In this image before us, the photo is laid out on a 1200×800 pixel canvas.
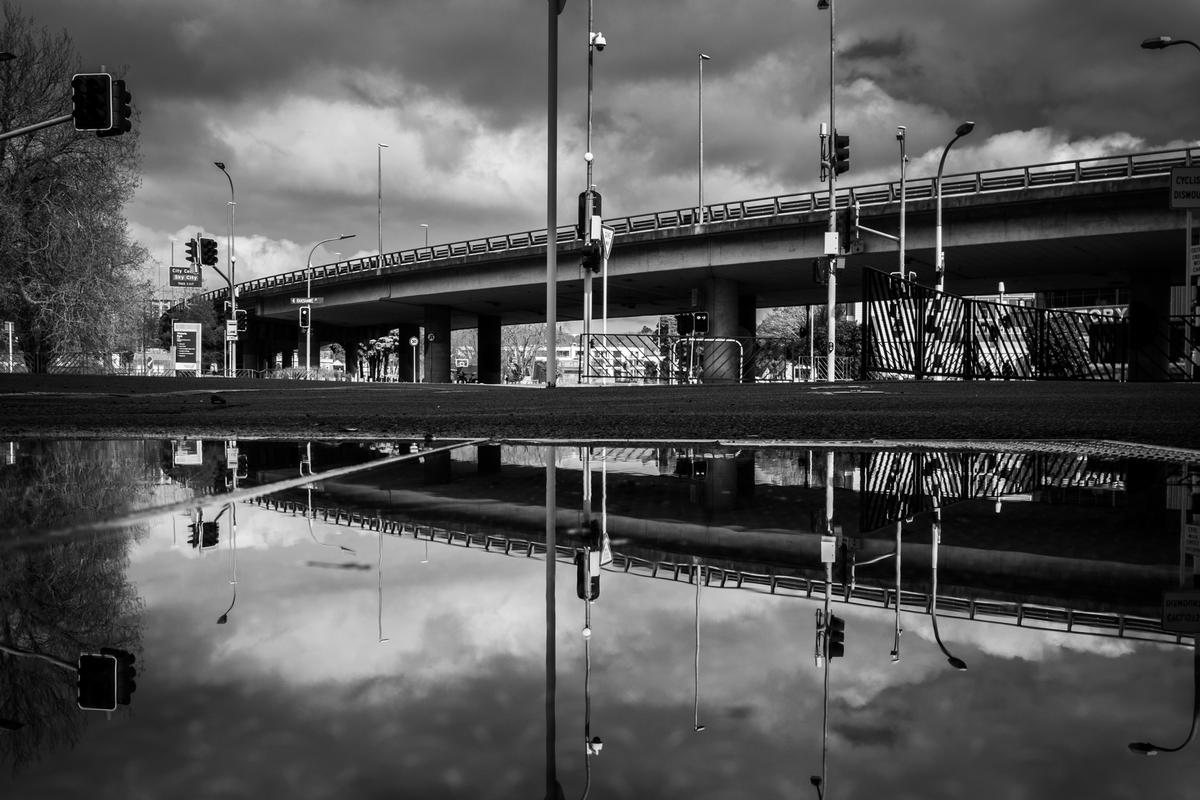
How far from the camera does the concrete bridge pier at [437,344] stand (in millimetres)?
64625

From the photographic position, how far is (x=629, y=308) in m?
69.7

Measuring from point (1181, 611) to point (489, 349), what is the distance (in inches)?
2746

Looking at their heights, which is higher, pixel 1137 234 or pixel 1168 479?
pixel 1137 234

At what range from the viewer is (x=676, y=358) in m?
37.7

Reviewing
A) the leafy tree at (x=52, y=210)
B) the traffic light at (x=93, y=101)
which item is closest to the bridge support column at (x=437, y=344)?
the leafy tree at (x=52, y=210)

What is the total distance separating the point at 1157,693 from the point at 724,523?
1715 mm

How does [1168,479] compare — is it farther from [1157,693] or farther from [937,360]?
[937,360]

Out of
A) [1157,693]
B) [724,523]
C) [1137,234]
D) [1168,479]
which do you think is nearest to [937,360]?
[1137,234]

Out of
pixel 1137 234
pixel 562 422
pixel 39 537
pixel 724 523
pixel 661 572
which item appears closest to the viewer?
pixel 661 572

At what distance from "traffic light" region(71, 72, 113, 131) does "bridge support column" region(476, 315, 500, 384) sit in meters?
46.6

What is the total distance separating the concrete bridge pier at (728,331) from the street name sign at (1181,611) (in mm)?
32996

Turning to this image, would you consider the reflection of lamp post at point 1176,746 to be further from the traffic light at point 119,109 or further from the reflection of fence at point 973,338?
the traffic light at point 119,109

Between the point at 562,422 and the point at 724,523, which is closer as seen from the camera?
the point at 724,523

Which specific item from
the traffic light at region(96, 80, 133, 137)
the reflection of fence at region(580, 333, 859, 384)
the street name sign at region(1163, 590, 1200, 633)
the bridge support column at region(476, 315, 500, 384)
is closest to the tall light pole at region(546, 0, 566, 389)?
the traffic light at region(96, 80, 133, 137)
